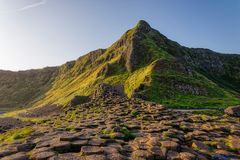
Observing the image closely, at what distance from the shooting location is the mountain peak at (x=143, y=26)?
17845 cm

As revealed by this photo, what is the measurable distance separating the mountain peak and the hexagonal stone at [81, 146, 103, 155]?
164 meters

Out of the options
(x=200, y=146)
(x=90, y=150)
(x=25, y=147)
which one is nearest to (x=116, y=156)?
(x=90, y=150)

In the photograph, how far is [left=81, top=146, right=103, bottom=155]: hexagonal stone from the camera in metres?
16.4

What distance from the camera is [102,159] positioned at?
1524cm

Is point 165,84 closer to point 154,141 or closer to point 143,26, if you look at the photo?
point 154,141

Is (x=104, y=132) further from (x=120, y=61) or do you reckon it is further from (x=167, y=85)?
(x=120, y=61)

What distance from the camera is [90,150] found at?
16.9 m

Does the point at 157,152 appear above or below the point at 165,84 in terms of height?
below

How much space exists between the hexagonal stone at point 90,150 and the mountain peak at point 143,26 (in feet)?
537

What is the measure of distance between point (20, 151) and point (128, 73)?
107011 mm

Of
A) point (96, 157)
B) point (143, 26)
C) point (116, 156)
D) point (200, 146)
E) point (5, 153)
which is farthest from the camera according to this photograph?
point (143, 26)

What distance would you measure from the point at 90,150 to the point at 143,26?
171229 millimetres

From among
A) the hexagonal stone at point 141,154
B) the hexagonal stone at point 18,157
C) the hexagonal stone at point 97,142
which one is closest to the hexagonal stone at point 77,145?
the hexagonal stone at point 97,142

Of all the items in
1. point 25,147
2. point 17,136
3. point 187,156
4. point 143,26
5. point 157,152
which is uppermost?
point 143,26
